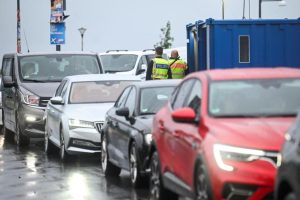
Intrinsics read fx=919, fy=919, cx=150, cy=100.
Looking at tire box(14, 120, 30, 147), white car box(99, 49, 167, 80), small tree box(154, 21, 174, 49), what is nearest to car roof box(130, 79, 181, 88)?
tire box(14, 120, 30, 147)

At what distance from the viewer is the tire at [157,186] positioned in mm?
10352

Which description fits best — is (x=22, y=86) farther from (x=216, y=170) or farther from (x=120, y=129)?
(x=216, y=170)

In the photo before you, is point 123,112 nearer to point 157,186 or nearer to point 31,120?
point 157,186

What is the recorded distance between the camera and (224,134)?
8.47 m

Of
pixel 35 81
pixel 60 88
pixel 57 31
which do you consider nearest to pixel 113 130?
pixel 60 88

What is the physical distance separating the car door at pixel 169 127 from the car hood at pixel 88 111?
5338mm

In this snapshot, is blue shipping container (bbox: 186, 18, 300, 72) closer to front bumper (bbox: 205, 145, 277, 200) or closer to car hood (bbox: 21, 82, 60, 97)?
car hood (bbox: 21, 82, 60, 97)

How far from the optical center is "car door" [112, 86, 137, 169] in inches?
499

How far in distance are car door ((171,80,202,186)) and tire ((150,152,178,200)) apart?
28.2 inches

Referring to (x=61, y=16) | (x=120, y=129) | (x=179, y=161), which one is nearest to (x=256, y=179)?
(x=179, y=161)

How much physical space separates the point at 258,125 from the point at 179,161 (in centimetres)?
115

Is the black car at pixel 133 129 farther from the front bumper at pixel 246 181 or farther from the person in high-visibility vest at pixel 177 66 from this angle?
the person in high-visibility vest at pixel 177 66

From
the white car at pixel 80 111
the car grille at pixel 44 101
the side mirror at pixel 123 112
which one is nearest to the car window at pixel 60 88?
the white car at pixel 80 111

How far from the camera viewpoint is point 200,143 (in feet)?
28.3
